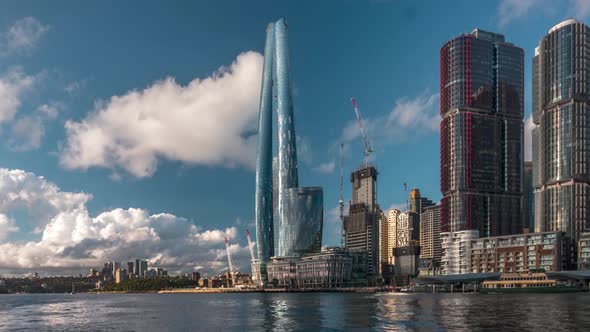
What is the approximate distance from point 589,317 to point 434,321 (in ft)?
101

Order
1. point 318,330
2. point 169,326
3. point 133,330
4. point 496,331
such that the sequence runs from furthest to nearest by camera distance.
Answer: point 169,326 → point 133,330 → point 318,330 → point 496,331

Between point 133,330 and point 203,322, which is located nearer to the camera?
point 133,330

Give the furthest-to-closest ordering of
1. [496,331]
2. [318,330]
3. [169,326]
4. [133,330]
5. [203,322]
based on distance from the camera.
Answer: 1. [203,322]
2. [169,326]
3. [133,330]
4. [318,330]
5. [496,331]

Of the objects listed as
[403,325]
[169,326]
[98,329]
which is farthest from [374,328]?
[98,329]

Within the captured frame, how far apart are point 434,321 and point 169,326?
52287mm

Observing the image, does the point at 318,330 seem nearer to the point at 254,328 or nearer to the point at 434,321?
the point at 254,328

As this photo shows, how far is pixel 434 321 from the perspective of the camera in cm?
12281

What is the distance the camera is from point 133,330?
117 metres

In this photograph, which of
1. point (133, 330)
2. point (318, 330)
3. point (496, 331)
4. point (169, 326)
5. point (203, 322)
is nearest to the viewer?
point (496, 331)

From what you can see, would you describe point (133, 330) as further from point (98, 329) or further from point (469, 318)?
point (469, 318)

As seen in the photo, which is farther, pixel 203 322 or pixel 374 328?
pixel 203 322

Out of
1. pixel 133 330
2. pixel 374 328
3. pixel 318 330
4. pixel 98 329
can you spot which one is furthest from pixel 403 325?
pixel 98 329

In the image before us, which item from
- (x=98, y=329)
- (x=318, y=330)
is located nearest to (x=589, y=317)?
(x=318, y=330)

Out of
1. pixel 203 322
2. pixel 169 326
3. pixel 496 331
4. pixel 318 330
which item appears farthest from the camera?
pixel 203 322
